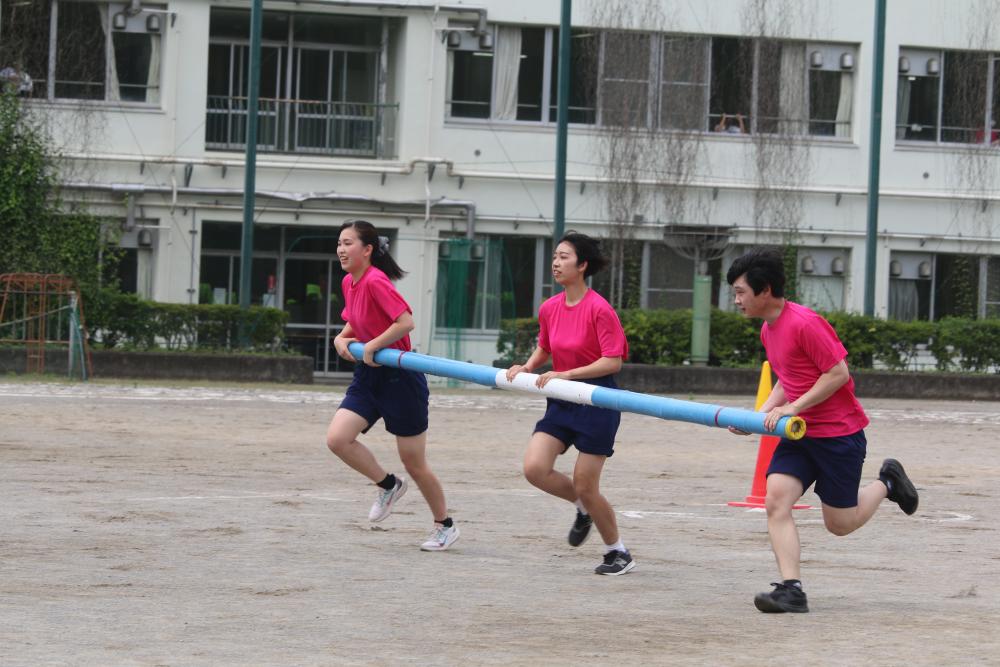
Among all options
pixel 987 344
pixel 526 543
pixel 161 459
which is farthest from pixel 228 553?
pixel 987 344

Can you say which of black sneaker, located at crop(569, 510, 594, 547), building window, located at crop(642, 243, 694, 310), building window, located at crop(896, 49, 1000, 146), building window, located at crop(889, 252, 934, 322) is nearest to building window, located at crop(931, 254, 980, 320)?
building window, located at crop(889, 252, 934, 322)

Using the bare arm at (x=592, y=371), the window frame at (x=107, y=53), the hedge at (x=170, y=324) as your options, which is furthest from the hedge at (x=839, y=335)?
the bare arm at (x=592, y=371)

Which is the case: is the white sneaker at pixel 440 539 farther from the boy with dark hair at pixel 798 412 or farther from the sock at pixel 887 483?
the sock at pixel 887 483

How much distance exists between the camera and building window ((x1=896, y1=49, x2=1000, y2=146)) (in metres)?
35.0

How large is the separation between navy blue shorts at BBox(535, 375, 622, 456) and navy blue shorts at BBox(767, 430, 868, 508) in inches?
48.3

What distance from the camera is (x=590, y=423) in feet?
30.1

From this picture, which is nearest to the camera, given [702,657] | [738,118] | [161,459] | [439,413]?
[702,657]

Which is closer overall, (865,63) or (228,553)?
(228,553)

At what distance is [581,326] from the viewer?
364 inches

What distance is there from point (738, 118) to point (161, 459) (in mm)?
21645

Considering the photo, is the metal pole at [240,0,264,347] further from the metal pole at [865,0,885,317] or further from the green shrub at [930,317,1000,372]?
the green shrub at [930,317,1000,372]

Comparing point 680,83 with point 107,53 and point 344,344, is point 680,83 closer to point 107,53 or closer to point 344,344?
point 107,53

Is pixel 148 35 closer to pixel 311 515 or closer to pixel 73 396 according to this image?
pixel 73 396

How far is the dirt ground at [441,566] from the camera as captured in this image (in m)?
6.96
